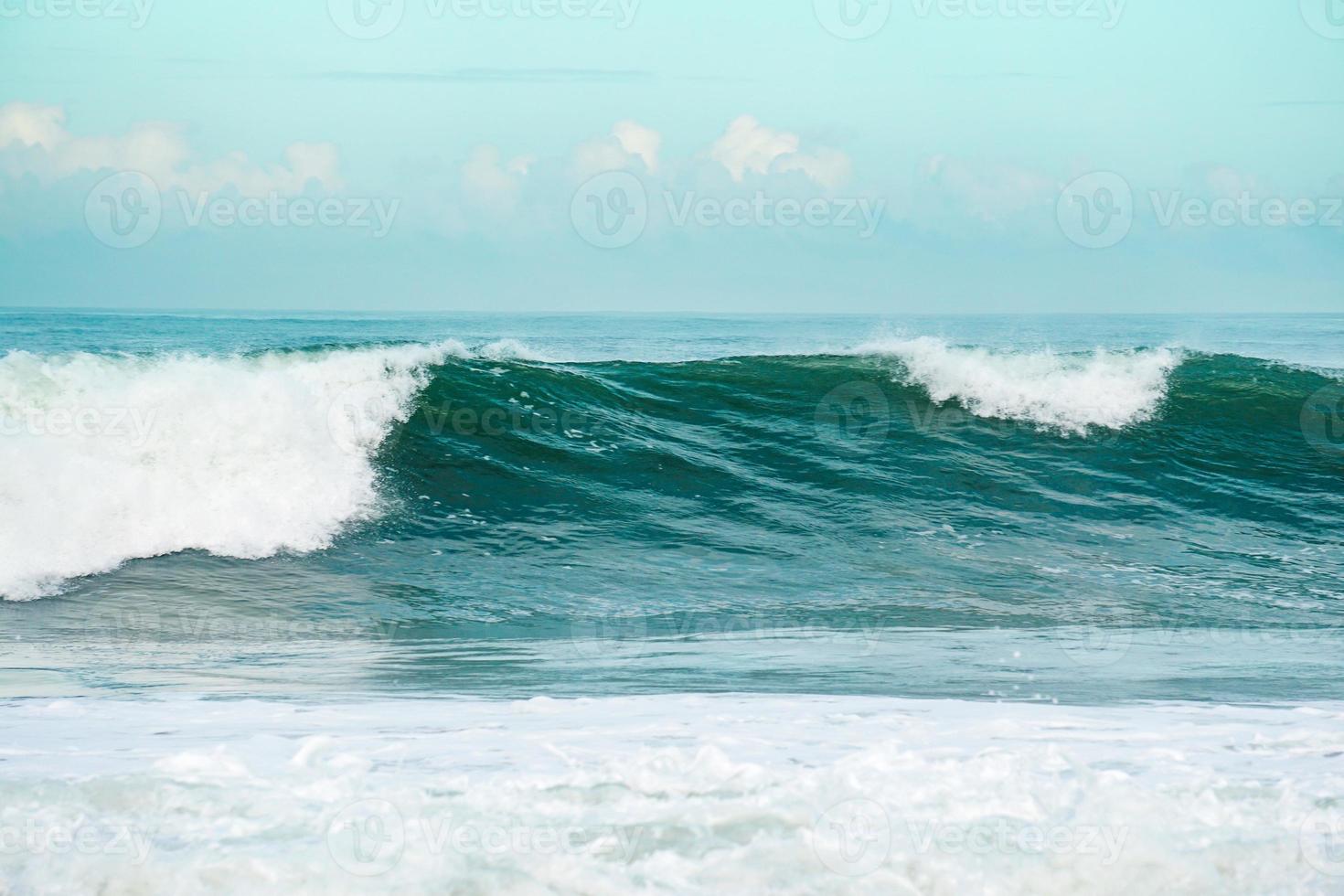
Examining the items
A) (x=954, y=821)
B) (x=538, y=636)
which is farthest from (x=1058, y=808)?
(x=538, y=636)

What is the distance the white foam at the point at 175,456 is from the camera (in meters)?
8.75

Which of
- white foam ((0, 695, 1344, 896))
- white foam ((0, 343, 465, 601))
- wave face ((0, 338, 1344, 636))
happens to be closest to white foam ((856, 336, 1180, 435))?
wave face ((0, 338, 1344, 636))

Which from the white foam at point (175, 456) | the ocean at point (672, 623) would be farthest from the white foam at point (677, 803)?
the white foam at point (175, 456)

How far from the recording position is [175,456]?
32.8 feet

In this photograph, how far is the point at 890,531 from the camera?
33.5ft

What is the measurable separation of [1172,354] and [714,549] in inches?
401

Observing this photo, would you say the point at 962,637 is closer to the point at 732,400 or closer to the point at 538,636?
the point at 538,636

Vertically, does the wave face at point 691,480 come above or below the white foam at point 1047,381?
below

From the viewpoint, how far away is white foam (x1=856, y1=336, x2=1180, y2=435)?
1434cm

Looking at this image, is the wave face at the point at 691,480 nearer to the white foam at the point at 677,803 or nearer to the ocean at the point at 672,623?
the ocean at the point at 672,623

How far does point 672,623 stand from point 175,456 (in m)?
5.36

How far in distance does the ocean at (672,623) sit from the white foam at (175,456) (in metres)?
0.04

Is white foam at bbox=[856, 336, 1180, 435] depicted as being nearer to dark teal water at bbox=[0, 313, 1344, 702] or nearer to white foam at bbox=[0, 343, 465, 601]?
dark teal water at bbox=[0, 313, 1344, 702]

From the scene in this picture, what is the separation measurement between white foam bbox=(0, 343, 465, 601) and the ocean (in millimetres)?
43
